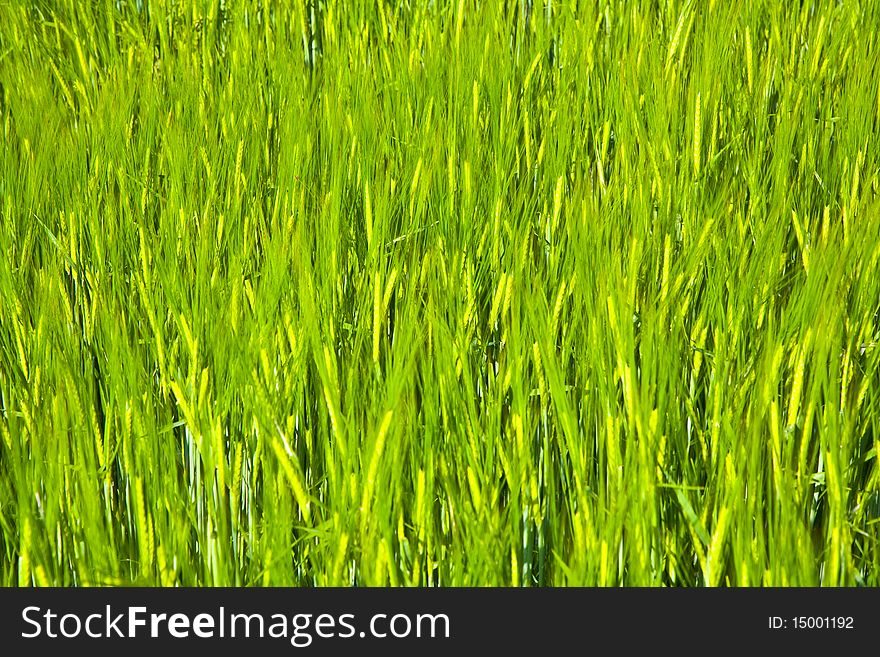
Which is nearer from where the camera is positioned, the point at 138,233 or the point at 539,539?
the point at 539,539

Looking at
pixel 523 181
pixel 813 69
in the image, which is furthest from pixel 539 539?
pixel 813 69

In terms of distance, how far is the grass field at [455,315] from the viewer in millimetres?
780

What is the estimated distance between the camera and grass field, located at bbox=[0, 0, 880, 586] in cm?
78

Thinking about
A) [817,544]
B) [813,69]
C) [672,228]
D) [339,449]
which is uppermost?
[813,69]

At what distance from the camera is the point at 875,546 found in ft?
2.54

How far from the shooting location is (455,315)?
0.96 metres

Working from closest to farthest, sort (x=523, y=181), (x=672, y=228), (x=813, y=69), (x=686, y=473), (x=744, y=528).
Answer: (x=744, y=528) < (x=686, y=473) < (x=672, y=228) < (x=523, y=181) < (x=813, y=69)

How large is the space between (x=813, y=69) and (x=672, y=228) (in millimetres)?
529

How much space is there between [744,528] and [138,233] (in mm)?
815

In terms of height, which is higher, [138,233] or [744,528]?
[138,233]

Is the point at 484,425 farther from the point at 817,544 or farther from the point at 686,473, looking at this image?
the point at 817,544

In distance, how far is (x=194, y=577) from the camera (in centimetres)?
79

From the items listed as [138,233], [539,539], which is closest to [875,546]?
[539,539]

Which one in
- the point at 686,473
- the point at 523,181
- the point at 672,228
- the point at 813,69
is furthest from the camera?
the point at 813,69
